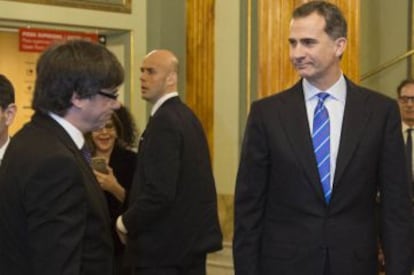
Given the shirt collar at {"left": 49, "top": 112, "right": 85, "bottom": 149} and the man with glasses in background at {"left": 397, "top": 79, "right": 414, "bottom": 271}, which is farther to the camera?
the man with glasses in background at {"left": 397, "top": 79, "right": 414, "bottom": 271}

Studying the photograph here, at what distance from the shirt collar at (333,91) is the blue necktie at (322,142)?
0.02m

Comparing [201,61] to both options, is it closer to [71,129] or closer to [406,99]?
[406,99]

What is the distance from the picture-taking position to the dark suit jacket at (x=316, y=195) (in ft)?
10.6

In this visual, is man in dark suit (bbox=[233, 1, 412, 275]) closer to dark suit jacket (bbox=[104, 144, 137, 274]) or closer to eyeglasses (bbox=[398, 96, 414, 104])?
dark suit jacket (bbox=[104, 144, 137, 274])

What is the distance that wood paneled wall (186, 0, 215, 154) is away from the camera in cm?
679

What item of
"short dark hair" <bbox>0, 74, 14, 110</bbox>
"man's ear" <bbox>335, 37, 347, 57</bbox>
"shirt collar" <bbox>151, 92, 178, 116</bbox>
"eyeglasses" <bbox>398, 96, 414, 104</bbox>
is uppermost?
"man's ear" <bbox>335, 37, 347, 57</bbox>

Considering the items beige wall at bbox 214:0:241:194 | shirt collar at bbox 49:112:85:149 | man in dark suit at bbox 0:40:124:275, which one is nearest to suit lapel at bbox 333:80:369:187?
man in dark suit at bbox 0:40:124:275

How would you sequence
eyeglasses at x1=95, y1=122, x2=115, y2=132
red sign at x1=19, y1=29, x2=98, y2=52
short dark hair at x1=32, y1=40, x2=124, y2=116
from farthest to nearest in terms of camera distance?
red sign at x1=19, y1=29, x2=98, y2=52
eyeglasses at x1=95, y1=122, x2=115, y2=132
short dark hair at x1=32, y1=40, x2=124, y2=116

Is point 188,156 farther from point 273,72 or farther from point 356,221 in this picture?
point 273,72

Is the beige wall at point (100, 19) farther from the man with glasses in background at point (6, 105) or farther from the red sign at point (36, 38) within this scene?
the man with glasses in background at point (6, 105)

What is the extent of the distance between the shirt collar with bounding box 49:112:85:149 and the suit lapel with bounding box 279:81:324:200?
1.00 m

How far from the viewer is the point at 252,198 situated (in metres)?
3.35

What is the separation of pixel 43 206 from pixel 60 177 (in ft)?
0.30

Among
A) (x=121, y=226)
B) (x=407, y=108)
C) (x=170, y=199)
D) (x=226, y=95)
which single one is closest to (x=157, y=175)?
(x=170, y=199)
